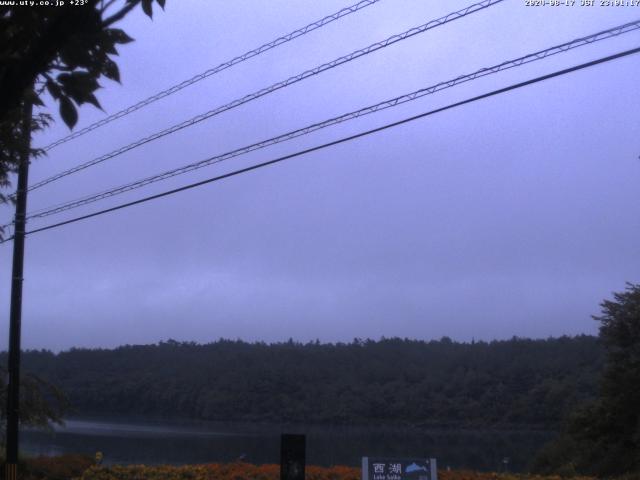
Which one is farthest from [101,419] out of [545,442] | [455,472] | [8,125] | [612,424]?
[8,125]

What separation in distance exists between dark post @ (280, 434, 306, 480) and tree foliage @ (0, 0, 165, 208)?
24.6 ft

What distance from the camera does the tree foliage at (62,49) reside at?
3.62 m

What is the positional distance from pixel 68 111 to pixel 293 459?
7.68m

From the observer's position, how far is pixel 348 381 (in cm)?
3400

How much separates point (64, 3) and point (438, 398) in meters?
26.9

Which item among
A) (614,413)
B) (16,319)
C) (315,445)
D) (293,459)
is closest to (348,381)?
(315,445)

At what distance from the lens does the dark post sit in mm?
10867

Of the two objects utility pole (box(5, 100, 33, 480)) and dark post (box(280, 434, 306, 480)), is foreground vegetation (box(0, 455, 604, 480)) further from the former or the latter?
dark post (box(280, 434, 306, 480))

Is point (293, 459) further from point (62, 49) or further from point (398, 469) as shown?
point (62, 49)

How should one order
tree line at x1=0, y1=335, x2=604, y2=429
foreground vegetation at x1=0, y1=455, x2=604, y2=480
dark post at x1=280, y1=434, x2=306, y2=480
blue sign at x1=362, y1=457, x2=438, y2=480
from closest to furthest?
dark post at x1=280, y1=434, x2=306, y2=480, blue sign at x1=362, y1=457, x2=438, y2=480, foreground vegetation at x1=0, y1=455, x2=604, y2=480, tree line at x1=0, y1=335, x2=604, y2=429

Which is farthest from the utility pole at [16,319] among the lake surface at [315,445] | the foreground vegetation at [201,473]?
the lake surface at [315,445]

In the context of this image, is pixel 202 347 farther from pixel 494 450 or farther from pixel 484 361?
pixel 494 450

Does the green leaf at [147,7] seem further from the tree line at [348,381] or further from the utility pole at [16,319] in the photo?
the tree line at [348,381]

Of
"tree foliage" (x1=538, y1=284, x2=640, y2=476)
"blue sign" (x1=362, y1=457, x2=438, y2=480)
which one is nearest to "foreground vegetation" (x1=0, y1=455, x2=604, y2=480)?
"blue sign" (x1=362, y1=457, x2=438, y2=480)
